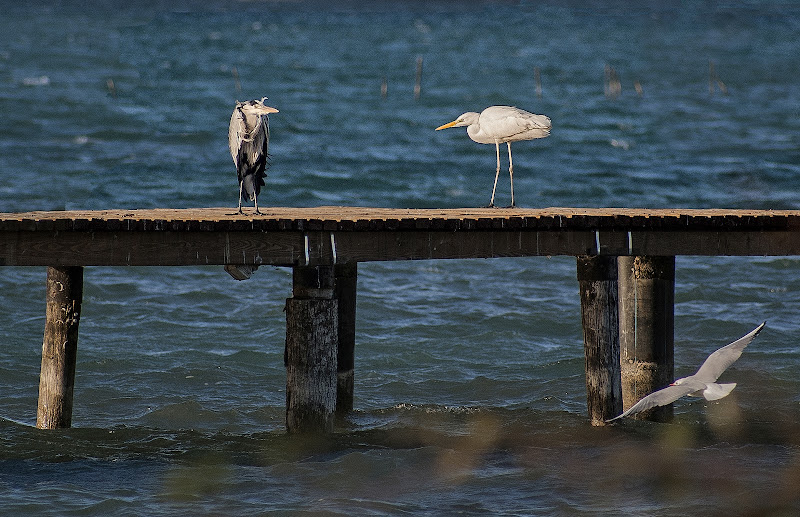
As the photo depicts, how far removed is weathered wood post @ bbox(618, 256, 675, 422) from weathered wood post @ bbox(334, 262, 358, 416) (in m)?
2.80

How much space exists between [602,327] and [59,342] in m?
5.08

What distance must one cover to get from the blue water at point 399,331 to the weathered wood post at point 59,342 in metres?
0.28

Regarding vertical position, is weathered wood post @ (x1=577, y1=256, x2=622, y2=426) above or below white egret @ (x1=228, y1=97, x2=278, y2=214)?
below

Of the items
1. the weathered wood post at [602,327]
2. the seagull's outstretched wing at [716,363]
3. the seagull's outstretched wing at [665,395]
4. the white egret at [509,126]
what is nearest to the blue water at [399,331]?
the weathered wood post at [602,327]

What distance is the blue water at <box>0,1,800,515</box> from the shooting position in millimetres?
9508

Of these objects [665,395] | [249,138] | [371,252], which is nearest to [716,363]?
[665,395]

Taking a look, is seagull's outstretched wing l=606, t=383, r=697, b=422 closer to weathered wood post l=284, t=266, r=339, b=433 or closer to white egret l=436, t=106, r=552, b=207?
weathered wood post l=284, t=266, r=339, b=433

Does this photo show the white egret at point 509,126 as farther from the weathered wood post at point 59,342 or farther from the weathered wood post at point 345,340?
the weathered wood post at point 59,342

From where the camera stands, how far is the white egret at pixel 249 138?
406 inches

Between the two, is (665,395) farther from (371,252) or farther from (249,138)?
(249,138)

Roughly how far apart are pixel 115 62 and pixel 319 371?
47.9 meters

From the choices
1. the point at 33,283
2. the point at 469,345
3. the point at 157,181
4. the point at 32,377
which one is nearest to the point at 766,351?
the point at 469,345

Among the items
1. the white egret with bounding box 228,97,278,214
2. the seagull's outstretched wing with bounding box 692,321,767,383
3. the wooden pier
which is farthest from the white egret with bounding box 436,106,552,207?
the seagull's outstretched wing with bounding box 692,321,767,383

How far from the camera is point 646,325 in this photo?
10812mm
